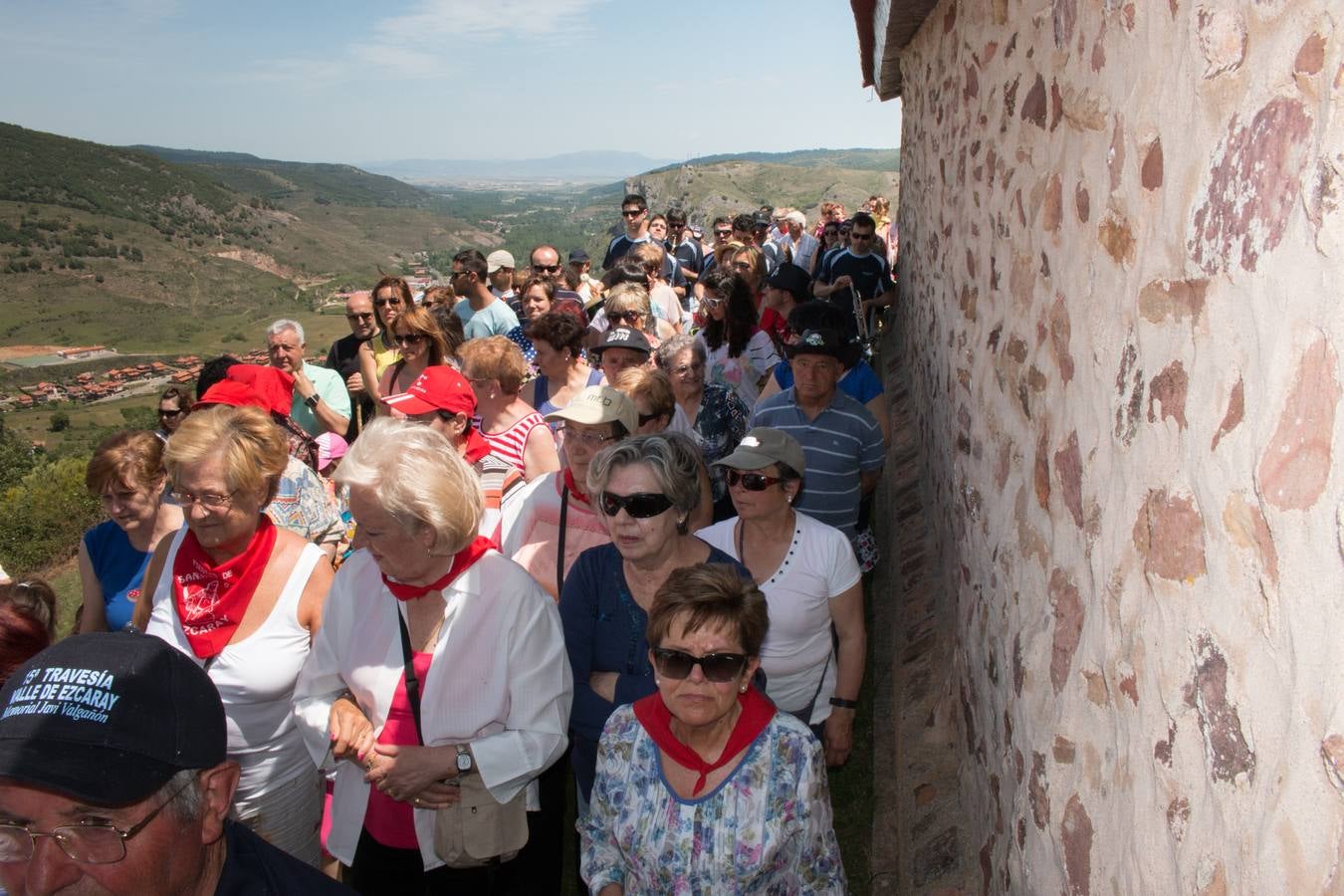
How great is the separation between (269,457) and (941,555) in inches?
120

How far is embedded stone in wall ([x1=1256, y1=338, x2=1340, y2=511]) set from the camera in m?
1.06

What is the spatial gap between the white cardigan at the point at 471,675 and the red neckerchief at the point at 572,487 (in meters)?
0.80

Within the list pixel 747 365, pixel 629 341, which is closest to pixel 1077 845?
pixel 629 341

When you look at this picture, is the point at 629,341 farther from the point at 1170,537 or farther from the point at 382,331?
the point at 1170,537

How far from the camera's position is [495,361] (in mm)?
4465

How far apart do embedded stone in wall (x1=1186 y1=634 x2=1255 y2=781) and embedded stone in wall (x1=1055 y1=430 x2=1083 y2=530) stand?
70 cm

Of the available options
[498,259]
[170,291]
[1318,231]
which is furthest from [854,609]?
[170,291]

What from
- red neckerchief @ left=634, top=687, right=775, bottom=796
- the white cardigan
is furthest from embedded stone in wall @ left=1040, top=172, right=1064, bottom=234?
the white cardigan

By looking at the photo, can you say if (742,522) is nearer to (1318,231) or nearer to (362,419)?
(1318,231)

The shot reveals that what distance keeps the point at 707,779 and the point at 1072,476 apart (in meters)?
1.14

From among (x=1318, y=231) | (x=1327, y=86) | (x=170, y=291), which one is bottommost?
(x=170, y=291)

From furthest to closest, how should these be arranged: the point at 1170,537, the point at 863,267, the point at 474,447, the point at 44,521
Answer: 1. the point at 44,521
2. the point at 863,267
3. the point at 474,447
4. the point at 1170,537

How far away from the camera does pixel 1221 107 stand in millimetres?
1388

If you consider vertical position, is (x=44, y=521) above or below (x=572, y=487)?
below
